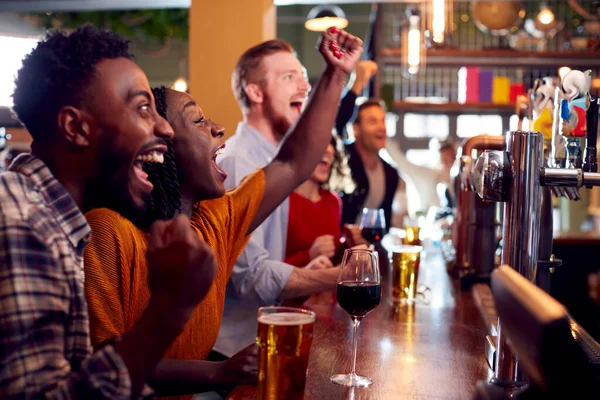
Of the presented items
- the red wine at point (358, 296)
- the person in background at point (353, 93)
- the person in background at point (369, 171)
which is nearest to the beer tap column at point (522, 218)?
the red wine at point (358, 296)

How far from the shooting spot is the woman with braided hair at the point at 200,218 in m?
1.23

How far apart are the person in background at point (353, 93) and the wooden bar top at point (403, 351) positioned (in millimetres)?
2249

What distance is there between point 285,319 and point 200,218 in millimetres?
614

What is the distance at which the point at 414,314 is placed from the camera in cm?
190

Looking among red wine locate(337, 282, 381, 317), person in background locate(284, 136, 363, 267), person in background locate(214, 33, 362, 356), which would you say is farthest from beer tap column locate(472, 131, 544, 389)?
person in background locate(284, 136, 363, 267)

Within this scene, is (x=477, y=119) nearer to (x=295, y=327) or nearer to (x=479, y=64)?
(x=479, y=64)

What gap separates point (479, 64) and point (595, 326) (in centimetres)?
291

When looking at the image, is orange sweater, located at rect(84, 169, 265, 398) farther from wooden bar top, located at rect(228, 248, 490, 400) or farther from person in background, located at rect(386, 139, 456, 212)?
person in background, located at rect(386, 139, 456, 212)

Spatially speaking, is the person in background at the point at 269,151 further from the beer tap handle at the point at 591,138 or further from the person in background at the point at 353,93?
the person in background at the point at 353,93

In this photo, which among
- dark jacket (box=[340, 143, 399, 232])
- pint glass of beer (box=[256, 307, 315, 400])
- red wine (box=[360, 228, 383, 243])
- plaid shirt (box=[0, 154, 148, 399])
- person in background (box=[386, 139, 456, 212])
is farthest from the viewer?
person in background (box=[386, 139, 456, 212])

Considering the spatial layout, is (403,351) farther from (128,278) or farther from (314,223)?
(314,223)

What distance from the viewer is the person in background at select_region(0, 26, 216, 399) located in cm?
85

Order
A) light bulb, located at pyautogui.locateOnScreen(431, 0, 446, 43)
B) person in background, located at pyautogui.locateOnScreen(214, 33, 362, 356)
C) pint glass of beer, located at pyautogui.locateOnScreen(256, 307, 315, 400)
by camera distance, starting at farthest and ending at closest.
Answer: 1. light bulb, located at pyautogui.locateOnScreen(431, 0, 446, 43)
2. person in background, located at pyautogui.locateOnScreen(214, 33, 362, 356)
3. pint glass of beer, located at pyautogui.locateOnScreen(256, 307, 315, 400)

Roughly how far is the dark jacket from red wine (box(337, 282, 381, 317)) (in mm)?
2767
